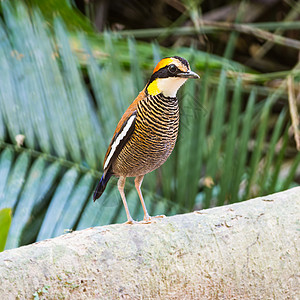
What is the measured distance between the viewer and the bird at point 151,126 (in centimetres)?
162

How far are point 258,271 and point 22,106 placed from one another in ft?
5.09

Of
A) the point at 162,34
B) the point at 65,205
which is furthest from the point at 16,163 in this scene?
the point at 162,34

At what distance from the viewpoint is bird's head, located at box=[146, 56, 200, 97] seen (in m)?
1.58

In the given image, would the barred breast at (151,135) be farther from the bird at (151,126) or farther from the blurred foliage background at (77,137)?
the blurred foliage background at (77,137)

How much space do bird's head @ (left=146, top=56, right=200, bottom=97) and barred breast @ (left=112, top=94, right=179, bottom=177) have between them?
0.03 m

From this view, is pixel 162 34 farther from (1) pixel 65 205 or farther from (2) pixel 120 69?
(1) pixel 65 205

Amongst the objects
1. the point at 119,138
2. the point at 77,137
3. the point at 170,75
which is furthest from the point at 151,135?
the point at 77,137

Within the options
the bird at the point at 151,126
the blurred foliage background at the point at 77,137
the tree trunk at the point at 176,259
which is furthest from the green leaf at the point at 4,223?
the blurred foliage background at the point at 77,137

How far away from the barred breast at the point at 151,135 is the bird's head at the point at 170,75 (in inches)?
1.3

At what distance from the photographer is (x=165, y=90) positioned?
1.66 metres

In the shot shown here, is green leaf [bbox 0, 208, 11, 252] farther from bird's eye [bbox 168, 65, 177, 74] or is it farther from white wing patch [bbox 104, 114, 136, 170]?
bird's eye [bbox 168, 65, 177, 74]

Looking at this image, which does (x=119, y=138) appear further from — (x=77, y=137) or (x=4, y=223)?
(x=77, y=137)

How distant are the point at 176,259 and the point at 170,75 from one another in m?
0.56

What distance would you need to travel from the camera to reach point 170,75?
1.59m
